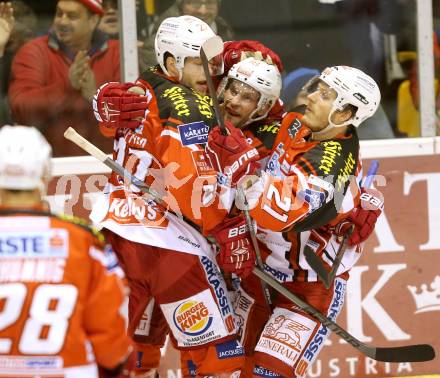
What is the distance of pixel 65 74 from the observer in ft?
17.5

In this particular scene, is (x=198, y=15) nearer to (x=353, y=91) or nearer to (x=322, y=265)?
(x=353, y=91)

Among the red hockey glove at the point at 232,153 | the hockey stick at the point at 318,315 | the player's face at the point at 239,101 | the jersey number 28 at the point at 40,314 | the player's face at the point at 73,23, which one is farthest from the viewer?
the player's face at the point at 73,23

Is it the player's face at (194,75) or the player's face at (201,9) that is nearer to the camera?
the player's face at (194,75)

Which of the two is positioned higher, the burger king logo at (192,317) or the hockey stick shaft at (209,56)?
the hockey stick shaft at (209,56)

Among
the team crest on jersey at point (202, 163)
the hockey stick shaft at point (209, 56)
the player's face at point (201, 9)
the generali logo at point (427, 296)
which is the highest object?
the hockey stick shaft at point (209, 56)

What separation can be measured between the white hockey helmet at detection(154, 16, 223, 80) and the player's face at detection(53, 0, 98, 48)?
1013 millimetres

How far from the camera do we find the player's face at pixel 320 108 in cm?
428

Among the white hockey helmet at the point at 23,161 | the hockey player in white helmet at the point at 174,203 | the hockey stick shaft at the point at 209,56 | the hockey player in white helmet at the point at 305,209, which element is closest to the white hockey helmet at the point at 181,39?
the hockey player in white helmet at the point at 174,203

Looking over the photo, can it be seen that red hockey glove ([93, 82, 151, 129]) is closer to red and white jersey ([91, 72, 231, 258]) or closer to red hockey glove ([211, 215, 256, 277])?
red and white jersey ([91, 72, 231, 258])

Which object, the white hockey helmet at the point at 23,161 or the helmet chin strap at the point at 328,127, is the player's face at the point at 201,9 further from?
the white hockey helmet at the point at 23,161

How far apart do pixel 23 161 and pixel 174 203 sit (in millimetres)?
1170

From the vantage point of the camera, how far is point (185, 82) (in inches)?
171

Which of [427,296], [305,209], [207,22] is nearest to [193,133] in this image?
[305,209]

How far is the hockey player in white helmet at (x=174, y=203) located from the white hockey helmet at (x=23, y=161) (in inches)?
37.9
